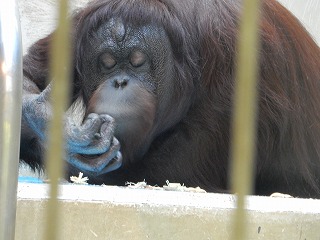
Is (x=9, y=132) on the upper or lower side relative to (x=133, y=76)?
upper

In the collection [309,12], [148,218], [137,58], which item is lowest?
[148,218]

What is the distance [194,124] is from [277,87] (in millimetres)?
301

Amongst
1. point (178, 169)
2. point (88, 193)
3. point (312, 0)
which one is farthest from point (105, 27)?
point (312, 0)

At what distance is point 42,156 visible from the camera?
8.80ft

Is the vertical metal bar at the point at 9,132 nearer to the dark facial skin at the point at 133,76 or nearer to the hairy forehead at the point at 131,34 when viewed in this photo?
the dark facial skin at the point at 133,76

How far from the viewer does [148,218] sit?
1438mm

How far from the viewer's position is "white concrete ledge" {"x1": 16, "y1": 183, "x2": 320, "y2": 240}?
1.42 m

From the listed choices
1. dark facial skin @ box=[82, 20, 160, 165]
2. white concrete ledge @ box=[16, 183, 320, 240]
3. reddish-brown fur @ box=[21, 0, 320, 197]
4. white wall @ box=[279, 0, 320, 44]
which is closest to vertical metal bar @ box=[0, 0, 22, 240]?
white concrete ledge @ box=[16, 183, 320, 240]

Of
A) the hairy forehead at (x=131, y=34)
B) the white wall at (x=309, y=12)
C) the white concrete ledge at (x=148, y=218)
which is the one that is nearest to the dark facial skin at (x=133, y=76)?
the hairy forehead at (x=131, y=34)

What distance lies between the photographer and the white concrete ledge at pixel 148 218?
4.67 ft

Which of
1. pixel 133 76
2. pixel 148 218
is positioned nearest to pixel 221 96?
pixel 133 76

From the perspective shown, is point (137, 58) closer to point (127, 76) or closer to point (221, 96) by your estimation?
point (127, 76)

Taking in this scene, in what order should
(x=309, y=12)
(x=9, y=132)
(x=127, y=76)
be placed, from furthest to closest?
(x=309, y=12) < (x=127, y=76) < (x=9, y=132)

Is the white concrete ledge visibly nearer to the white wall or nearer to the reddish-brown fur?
the reddish-brown fur
